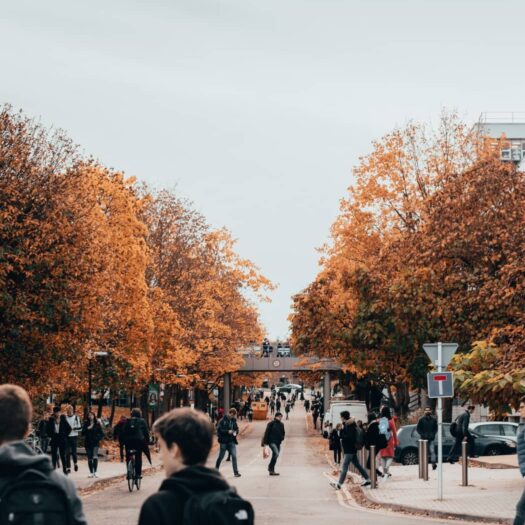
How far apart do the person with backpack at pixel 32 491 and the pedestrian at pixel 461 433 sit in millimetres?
23545

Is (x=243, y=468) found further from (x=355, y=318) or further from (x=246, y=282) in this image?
(x=246, y=282)

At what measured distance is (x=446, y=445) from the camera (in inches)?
1423

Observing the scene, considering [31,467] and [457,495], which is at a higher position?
[31,467]

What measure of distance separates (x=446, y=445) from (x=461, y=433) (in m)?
4.99

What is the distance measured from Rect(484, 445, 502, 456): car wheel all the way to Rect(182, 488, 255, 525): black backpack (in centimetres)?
3360

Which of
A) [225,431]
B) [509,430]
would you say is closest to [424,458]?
[225,431]

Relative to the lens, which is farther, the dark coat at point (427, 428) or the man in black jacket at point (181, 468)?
the dark coat at point (427, 428)

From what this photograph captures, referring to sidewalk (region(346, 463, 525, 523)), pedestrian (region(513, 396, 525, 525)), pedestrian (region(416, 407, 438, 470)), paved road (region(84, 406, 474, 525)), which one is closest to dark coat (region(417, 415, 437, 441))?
pedestrian (region(416, 407, 438, 470))

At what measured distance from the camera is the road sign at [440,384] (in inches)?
782

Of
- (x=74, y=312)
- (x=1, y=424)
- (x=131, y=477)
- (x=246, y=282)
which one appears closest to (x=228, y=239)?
(x=246, y=282)

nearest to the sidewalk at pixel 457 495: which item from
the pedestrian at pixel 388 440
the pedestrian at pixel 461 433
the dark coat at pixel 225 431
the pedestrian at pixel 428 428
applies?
the pedestrian at pixel 388 440

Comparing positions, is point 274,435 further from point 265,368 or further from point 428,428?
point 265,368

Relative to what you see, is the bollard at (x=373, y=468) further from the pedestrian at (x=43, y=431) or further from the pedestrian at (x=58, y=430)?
the pedestrian at (x=43, y=431)

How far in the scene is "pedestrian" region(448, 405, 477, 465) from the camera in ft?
98.4
